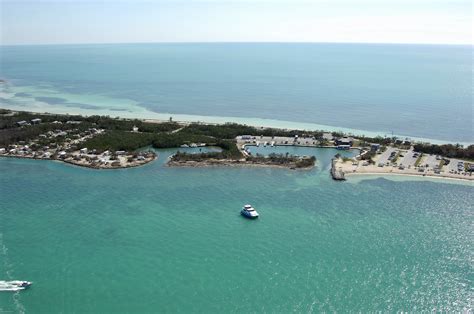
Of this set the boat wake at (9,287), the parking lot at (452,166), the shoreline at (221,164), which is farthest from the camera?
the shoreline at (221,164)

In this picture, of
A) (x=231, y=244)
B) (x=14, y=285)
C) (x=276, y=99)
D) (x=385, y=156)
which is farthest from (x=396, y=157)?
(x=276, y=99)

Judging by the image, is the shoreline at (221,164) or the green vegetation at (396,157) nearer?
the shoreline at (221,164)

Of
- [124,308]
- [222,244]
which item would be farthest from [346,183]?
[124,308]

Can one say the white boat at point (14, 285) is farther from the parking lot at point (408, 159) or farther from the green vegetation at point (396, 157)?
the green vegetation at point (396, 157)

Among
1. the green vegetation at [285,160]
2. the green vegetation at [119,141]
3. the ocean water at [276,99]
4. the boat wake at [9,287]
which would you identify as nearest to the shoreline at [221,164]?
the green vegetation at [285,160]

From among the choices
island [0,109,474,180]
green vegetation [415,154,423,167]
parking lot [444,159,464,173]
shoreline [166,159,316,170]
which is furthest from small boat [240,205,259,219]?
parking lot [444,159,464,173]

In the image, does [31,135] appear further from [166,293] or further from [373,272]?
[373,272]

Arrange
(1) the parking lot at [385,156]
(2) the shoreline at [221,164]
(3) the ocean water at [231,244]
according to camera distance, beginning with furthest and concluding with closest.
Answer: (1) the parking lot at [385,156], (2) the shoreline at [221,164], (3) the ocean water at [231,244]

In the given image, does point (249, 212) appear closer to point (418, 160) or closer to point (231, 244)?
point (231, 244)
